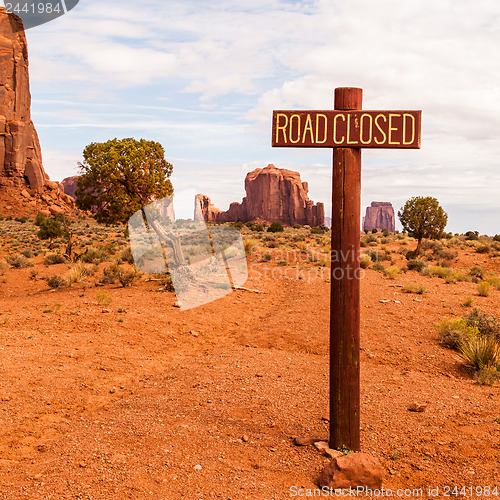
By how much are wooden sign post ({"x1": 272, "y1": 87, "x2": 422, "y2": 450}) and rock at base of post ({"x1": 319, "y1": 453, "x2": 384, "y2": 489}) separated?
24.4 inches

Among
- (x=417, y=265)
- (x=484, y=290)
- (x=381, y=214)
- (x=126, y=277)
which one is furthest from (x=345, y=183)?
(x=381, y=214)

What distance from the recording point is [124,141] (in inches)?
671

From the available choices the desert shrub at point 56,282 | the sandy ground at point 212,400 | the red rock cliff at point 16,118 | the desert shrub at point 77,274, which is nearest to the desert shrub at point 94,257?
the desert shrub at point 77,274

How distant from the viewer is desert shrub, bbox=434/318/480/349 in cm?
955

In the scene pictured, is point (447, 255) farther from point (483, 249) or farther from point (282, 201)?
point (282, 201)

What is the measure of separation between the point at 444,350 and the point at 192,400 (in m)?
5.93

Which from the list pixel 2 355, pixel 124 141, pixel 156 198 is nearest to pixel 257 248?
pixel 156 198

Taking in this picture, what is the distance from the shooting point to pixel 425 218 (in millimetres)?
28312

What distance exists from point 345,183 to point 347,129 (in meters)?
0.58

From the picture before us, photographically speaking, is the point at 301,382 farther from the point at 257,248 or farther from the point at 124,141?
the point at 257,248

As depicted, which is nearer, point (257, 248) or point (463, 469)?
point (463, 469)

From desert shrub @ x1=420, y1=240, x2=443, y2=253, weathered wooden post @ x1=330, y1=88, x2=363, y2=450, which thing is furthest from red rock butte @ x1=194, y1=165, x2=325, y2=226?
weathered wooden post @ x1=330, y1=88, x2=363, y2=450

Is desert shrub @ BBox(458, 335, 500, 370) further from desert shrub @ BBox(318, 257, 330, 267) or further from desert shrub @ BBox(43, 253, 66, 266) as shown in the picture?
desert shrub @ BBox(43, 253, 66, 266)

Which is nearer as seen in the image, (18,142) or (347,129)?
(347,129)
